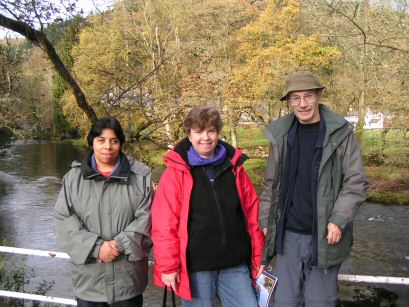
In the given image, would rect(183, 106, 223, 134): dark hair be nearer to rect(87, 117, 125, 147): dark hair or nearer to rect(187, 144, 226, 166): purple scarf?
rect(187, 144, 226, 166): purple scarf

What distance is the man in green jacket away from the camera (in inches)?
95.1

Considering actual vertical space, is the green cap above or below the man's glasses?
above

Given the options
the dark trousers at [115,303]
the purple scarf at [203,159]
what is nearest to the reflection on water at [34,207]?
the dark trousers at [115,303]

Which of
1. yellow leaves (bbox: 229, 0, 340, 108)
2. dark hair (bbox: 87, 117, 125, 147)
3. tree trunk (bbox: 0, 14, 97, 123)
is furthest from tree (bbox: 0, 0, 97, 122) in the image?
yellow leaves (bbox: 229, 0, 340, 108)

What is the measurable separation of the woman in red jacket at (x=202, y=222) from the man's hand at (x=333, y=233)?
0.49 m

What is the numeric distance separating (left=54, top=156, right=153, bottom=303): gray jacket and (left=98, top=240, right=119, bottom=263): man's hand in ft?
0.09

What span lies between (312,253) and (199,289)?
70cm

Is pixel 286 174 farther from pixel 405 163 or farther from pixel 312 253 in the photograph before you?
pixel 405 163

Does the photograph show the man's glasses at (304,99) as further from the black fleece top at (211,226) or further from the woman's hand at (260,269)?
the woman's hand at (260,269)

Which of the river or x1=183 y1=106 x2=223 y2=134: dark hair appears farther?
the river

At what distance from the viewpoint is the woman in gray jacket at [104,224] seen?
8.39 feet

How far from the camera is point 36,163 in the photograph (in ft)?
97.2

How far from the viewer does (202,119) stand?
98.8 inches

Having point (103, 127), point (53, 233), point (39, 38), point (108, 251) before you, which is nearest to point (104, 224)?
point (108, 251)
